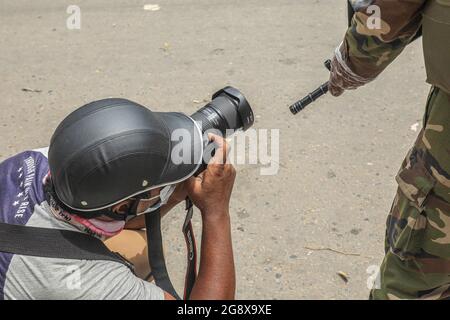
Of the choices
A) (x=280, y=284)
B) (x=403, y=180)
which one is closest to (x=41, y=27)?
(x=280, y=284)

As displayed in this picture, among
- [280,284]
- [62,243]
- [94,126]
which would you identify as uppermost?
[94,126]

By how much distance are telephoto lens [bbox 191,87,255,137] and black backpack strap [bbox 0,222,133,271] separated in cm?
54

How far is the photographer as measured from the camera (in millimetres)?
1525

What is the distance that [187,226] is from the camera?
6.21ft

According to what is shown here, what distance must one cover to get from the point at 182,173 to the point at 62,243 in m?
0.39

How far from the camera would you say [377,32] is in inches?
67.3

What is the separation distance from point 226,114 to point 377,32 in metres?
0.54

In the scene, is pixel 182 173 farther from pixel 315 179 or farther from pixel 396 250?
pixel 315 179

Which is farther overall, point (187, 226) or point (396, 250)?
point (187, 226)

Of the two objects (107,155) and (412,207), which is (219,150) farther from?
(412,207)

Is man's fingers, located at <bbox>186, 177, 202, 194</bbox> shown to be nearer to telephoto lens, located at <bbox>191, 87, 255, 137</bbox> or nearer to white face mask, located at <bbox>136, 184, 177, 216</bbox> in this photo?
white face mask, located at <bbox>136, 184, 177, 216</bbox>

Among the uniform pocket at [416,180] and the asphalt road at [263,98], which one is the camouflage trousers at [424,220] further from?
the asphalt road at [263,98]

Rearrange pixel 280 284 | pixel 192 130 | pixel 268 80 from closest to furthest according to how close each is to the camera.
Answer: pixel 192 130
pixel 280 284
pixel 268 80

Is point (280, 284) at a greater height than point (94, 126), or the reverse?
point (94, 126)
